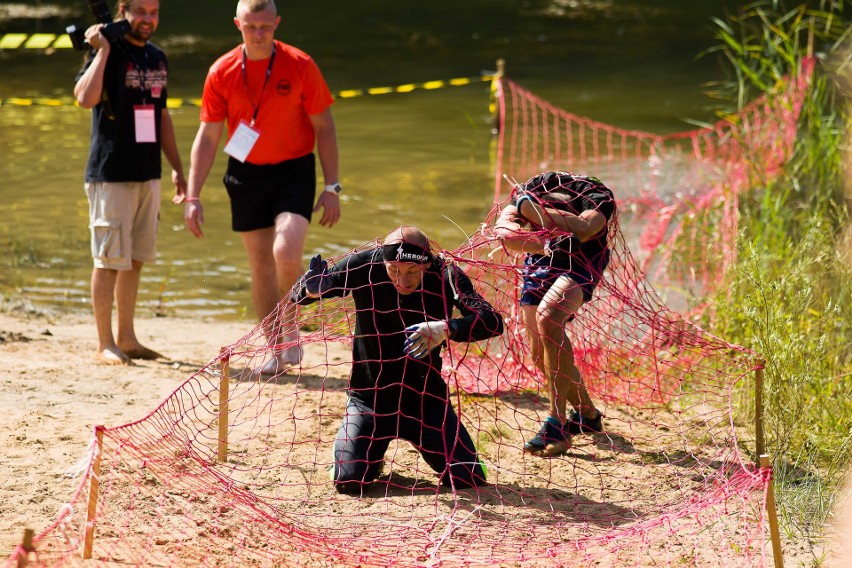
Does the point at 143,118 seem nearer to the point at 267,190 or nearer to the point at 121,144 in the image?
the point at 121,144

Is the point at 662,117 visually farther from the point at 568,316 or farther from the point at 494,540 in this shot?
the point at 494,540

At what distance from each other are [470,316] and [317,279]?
0.69 meters

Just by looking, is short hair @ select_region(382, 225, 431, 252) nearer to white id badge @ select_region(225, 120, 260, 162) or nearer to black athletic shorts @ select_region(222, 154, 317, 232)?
black athletic shorts @ select_region(222, 154, 317, 232)

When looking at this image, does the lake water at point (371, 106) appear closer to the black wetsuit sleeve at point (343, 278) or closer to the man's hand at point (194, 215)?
Result: the man's hand at point (194, 215)

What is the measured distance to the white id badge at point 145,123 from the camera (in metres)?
6.24

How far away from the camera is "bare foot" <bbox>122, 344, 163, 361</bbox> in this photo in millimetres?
6551

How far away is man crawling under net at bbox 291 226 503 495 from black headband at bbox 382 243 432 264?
0.13 feet

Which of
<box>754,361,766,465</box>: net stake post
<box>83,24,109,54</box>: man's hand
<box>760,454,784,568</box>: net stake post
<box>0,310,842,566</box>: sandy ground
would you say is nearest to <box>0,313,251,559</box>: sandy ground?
<box>0,310,842,566</box>: sandy ground

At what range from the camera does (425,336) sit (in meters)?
4.54

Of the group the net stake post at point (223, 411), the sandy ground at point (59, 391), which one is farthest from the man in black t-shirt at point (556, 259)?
the sandy ground at point (59, 391)

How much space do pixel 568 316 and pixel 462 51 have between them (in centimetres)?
1648

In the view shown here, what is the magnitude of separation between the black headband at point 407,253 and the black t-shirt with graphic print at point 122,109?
7.47ft

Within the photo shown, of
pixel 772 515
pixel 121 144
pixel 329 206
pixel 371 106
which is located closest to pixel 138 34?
pixel 121 144

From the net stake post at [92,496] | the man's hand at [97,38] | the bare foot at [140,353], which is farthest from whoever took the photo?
the bare foot at [140,353]
